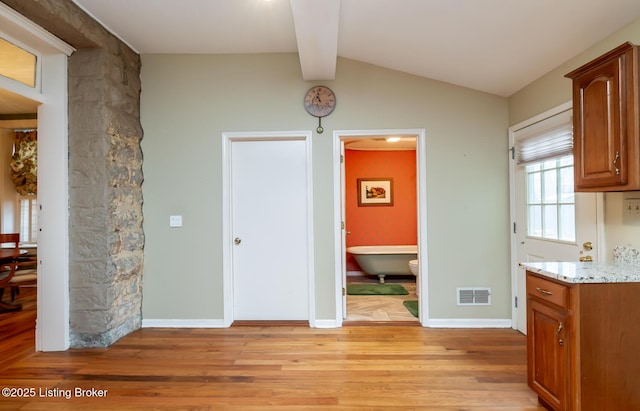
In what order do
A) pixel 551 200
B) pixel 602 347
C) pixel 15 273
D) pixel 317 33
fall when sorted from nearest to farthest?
pixel 602 347
pixel 317 33
pixel 551 200
pixel 15 273

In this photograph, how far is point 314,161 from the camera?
3260 millimetres

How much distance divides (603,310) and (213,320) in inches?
122

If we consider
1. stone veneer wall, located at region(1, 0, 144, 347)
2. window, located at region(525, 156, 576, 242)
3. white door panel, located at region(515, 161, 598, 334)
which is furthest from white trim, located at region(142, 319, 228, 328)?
window, located at region(525, 156, 576, 242)

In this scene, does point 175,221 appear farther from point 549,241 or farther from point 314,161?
point 549,241

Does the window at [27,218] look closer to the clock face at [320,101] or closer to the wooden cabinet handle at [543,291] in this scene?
the clock face at [320,101]

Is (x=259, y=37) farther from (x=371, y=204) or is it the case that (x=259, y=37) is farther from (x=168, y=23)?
(x=371, y=204)

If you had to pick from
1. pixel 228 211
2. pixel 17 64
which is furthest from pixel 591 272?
pixel 17 64

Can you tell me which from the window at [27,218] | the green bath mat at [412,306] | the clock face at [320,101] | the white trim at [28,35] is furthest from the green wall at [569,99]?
the window at [27,218]

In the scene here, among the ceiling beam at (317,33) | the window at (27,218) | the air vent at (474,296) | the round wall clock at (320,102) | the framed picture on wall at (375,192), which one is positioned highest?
the ceiling beam at (317,33)

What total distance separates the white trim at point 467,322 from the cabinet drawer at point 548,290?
4.34ft

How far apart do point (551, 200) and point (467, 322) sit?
4.64ft

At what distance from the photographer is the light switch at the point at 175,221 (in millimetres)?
3289

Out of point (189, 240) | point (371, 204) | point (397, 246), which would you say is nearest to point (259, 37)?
point (189, 240)

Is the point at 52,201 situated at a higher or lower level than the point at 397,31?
lower
